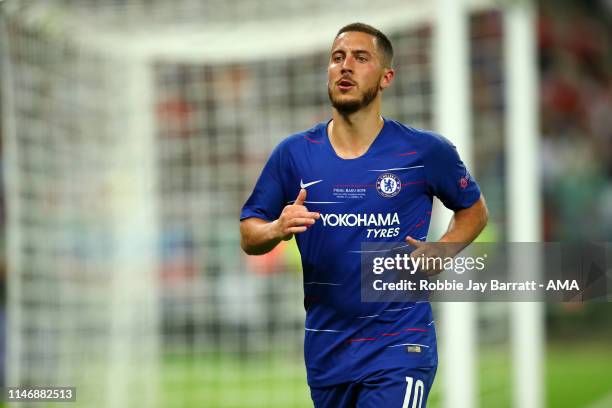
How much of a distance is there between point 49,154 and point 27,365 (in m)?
1.65

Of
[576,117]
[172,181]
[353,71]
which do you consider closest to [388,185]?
[353,71]

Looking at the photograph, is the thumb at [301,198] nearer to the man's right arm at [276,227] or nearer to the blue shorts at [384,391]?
the man's right arm at [276,227]

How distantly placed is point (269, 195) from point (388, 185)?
1.61 ft

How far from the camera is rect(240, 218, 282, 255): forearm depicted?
13.6ft

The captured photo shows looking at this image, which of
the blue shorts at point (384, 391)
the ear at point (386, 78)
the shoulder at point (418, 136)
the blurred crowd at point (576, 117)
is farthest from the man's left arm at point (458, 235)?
the blurred crowd at point (576, 117)

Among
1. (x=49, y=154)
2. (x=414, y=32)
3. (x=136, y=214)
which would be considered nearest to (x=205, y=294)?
(x=136, y=214)

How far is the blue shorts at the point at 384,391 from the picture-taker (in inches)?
168

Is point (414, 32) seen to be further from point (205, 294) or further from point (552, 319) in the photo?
point (552, 319)

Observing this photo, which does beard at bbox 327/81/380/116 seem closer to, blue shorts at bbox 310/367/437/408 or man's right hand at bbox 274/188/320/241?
man's right hand at bbox 274/188/320/241

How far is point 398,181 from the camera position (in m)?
4.41

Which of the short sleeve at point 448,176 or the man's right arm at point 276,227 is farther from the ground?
the short sleeve at point 448,176

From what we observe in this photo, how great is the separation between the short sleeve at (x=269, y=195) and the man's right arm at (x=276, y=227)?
5cm

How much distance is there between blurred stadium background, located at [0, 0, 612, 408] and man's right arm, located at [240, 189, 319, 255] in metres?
3.55

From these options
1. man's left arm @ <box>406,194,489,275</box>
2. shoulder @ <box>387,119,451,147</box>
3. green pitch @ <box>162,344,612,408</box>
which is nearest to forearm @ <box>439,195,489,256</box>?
man's left arm @ <box>406,194,489,275</box>
